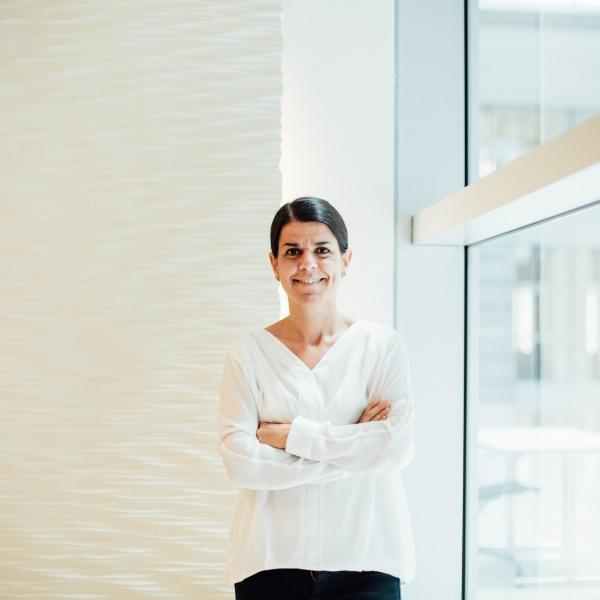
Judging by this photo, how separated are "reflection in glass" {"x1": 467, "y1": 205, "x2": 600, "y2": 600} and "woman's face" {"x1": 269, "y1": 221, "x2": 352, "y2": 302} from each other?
0.65 meters

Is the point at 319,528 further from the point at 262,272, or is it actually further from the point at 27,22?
the point at 27,22

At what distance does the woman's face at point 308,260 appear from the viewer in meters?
2.41

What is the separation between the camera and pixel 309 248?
7.93ft

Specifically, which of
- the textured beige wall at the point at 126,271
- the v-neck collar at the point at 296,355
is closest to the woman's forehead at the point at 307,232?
the v-neck collar at the point at 296,355

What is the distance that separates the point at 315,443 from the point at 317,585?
13.8 inches

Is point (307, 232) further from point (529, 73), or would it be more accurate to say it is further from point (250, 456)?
point (529, 73)

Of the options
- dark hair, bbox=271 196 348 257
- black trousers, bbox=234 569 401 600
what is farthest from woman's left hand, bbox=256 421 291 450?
dark hair, bbox=271 196 348 257

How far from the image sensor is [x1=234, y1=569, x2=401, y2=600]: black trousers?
2.35 m

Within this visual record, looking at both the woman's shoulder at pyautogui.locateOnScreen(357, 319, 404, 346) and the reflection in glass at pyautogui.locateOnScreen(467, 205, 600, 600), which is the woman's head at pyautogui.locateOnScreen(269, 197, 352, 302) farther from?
the reflection in glass at pyautogui.locateOnScreen(467, 205, 600, 600)

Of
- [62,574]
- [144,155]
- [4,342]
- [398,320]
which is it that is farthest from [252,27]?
[62,574]

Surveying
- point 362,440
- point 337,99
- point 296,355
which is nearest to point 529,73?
point 337,99

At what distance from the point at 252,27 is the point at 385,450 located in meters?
1.77

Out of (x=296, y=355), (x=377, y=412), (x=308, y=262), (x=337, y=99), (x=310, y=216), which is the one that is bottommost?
(x=377, y=412)

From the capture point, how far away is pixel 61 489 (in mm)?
3494
